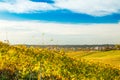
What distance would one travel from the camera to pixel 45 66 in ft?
48.1

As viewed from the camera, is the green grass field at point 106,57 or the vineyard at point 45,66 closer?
the vineyard at point 45,66

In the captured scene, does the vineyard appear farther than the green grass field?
No

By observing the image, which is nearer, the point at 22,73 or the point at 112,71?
the point at 22,73

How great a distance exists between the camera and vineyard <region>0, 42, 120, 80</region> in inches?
505

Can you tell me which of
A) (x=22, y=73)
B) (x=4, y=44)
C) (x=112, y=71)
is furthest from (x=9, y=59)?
(x=112, y=71)

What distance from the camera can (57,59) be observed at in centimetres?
1659

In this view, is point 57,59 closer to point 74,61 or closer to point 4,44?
point 74,61

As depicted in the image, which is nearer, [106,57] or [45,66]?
[45,66]

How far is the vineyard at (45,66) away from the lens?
42.1 feet

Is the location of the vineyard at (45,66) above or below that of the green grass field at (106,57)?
above

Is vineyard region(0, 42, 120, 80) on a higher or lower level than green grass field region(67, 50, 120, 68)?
higher

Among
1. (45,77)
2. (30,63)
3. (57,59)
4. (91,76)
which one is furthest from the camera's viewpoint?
(57,59)

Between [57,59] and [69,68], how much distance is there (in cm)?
105

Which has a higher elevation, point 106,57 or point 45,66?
point 45,66
